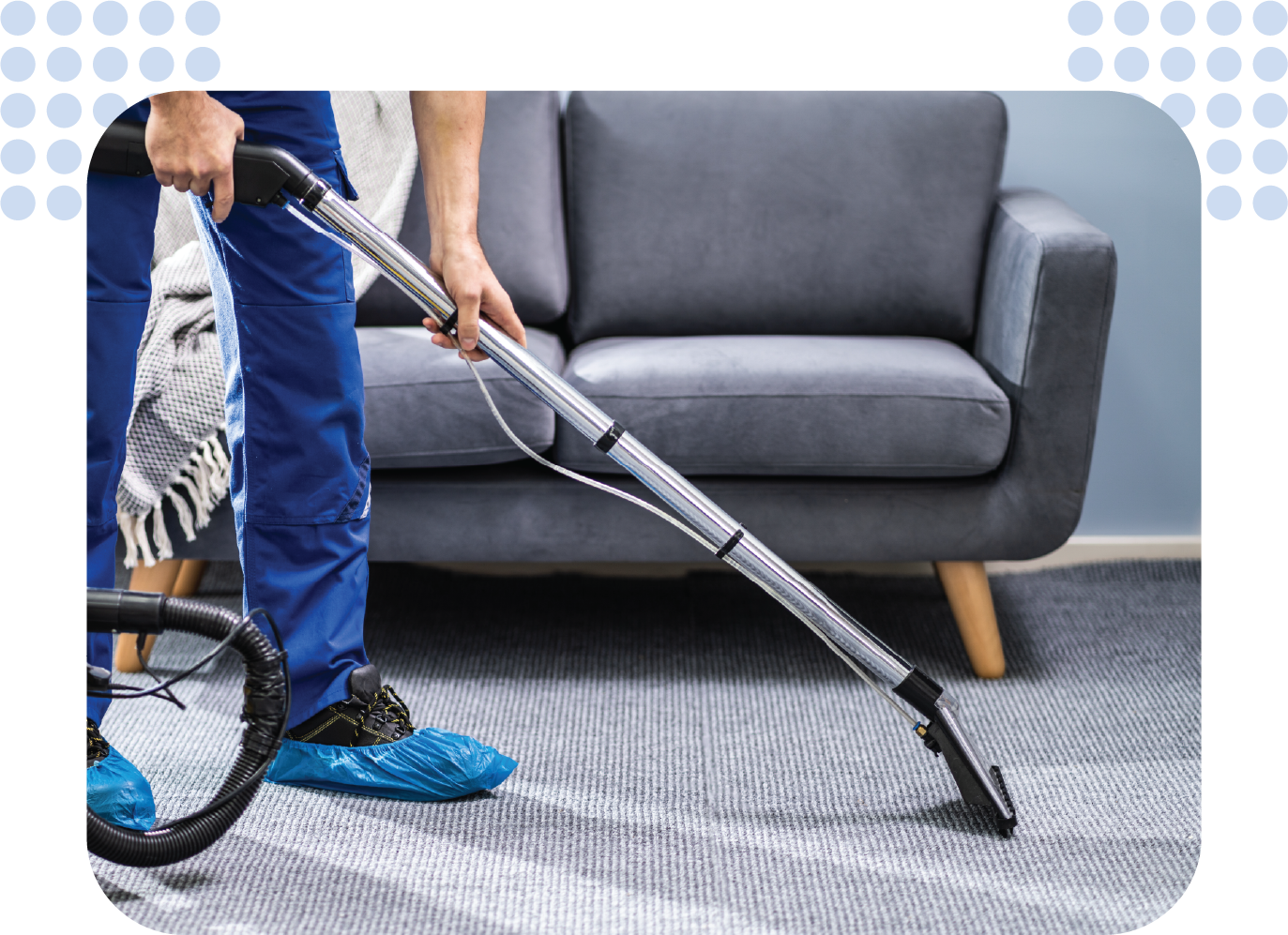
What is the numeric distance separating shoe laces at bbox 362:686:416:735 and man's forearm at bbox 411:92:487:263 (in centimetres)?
39

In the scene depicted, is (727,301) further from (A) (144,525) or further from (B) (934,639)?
(A) (144,525)

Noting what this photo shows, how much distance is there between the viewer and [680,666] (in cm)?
132

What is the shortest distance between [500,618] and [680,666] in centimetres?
25

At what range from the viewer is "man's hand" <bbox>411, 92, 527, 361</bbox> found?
2.98 ft

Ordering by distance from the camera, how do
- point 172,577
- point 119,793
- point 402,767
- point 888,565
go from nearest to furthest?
point 119,793 → point 402,767 → point 172,577 → point 888,565

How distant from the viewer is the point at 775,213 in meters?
1.36
